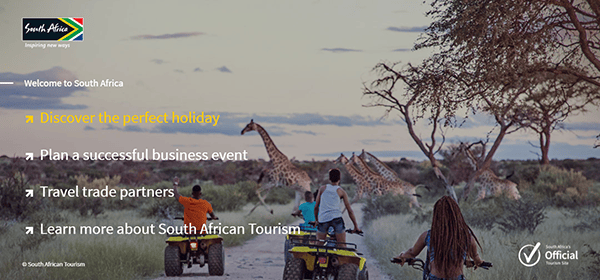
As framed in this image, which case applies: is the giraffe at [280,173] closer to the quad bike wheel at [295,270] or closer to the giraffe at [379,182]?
the giraffe at [379,182]

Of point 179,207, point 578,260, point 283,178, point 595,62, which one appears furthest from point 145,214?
point 595,62

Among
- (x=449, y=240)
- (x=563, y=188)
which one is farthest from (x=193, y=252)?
(x=563, y=188)

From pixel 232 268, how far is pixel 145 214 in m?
14.4

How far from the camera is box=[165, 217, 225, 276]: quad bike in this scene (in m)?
11.1

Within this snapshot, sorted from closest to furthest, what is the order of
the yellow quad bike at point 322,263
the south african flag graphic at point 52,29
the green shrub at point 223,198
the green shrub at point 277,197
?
the yellow quad bike at point 322,263 → the south african flag graphic at point 52,29 → the green shrub at point 223,198 → the green shrub at point 277,197

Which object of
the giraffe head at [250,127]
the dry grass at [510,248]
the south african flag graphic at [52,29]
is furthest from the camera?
the giraffe head at [250,127]

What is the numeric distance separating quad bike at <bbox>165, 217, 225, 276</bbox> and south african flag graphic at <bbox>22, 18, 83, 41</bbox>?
965 cm

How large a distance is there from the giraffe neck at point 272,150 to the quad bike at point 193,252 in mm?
12654

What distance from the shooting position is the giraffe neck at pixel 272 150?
944 inches

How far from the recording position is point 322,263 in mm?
8094

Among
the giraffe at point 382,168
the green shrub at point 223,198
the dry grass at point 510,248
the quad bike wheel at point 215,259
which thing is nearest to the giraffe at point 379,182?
the giraffe at point 382,168

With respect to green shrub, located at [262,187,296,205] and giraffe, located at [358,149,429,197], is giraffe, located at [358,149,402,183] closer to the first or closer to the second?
giraffe, located at [358,149,429,197]

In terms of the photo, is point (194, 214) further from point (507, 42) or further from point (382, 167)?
point (382, 167)

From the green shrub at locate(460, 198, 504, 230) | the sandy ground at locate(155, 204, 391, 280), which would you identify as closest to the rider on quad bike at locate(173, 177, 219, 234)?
the sandy ground at locate(155, 204, 391, 280)
